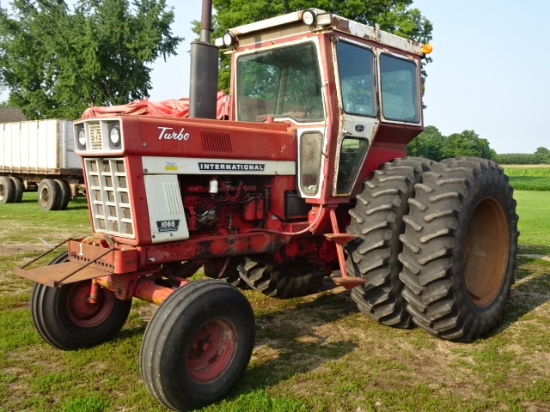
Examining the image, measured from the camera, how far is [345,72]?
15.2 feet

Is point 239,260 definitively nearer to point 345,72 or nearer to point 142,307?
point 142,307

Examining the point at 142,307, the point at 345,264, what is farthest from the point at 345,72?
the point at 142,307

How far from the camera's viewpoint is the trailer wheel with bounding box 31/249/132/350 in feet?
13.4

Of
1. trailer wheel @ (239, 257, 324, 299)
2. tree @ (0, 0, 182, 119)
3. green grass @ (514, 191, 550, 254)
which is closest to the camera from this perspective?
trailer wheel @ (239, 257, 324, 299)

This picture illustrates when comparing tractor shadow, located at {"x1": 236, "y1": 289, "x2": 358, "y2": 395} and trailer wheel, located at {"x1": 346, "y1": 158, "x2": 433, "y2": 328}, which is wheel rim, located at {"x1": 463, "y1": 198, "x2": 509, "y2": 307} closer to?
trailer wheel, located at {"x1": 346, "y1": 158, "x2": 433, "y2": 328}

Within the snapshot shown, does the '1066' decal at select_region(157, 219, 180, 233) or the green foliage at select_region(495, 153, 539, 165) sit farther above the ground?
the green foliage at select_region(495, 153, 539, 165)

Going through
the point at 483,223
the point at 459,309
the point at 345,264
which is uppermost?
the point at 483,223

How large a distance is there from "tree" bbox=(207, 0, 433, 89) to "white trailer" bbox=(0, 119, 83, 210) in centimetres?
774

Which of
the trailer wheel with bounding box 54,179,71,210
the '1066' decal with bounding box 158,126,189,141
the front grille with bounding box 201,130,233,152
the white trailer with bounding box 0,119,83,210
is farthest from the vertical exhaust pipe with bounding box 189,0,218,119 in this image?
the trailer wheel with bounding box 54,179,71,210

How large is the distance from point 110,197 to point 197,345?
1.30 metres

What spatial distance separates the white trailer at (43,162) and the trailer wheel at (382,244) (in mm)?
12428

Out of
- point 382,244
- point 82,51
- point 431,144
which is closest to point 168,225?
point 382,244

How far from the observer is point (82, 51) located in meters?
32.5

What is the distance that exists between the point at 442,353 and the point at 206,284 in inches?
85.2
